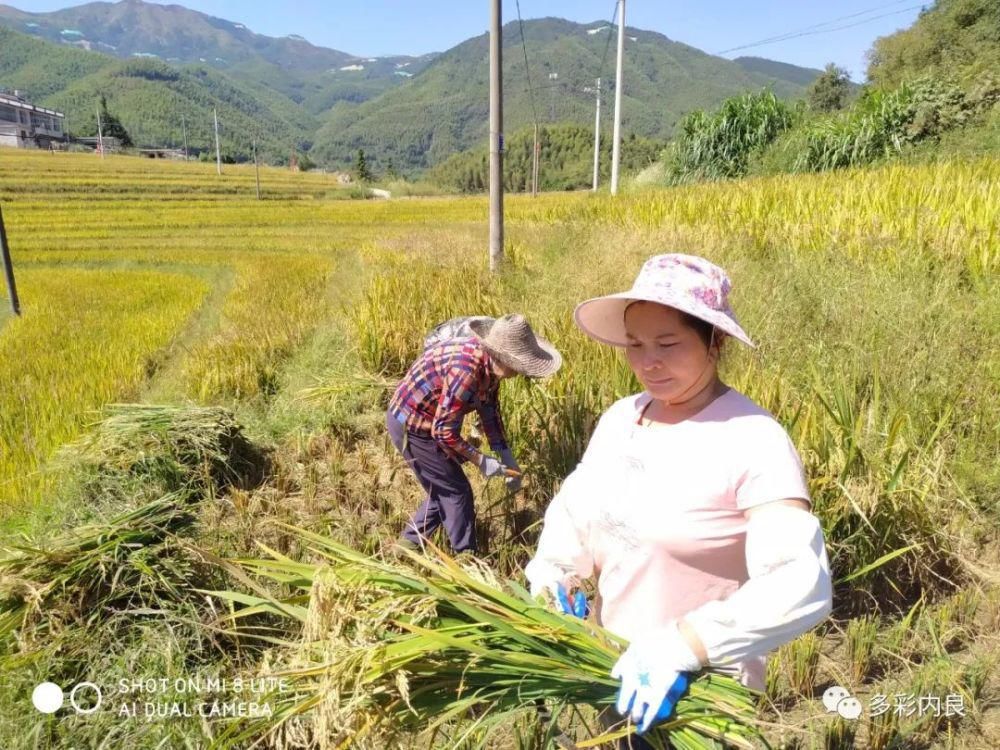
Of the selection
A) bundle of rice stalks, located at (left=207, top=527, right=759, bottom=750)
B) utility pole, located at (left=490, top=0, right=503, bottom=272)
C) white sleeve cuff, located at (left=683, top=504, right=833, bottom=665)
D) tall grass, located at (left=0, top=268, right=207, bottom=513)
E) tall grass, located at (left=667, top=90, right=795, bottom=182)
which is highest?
tall grass, located at (left=667, top=90, right=795, bottom=182)

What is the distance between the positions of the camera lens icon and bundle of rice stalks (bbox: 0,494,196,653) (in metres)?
0.12

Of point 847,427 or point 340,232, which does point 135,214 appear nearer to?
point 340,232

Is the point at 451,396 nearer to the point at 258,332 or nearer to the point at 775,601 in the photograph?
the point at 775,601

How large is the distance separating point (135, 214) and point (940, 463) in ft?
72.5

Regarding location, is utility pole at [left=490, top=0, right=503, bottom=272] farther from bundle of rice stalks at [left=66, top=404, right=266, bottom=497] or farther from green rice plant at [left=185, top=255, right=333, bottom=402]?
bundle of rice stalks at [left=66, top=404, right=266, bottom=497]

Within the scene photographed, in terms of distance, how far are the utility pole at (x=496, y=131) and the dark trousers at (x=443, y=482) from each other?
139 inches

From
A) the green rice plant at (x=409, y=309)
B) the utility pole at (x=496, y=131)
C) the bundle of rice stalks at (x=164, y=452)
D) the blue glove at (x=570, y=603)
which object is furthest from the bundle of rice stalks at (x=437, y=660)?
the utility pole at (x=496, y=131)

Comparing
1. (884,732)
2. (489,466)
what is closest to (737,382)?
(489,466)

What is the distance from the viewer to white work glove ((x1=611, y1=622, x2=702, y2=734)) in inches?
34.8

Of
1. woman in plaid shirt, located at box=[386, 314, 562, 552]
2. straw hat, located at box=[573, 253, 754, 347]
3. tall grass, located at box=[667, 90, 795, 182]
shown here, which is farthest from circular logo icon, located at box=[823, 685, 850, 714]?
tall grass, located at box=[667, 90, 795, 182]

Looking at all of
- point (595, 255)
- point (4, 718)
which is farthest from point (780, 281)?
point (4, 718)

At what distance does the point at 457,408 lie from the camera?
2234 millimetres

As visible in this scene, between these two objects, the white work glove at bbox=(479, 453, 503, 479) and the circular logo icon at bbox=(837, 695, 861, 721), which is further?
the white work glove at bbox=(479, 453, 503, 479)

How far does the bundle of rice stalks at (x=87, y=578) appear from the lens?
1681 mm
